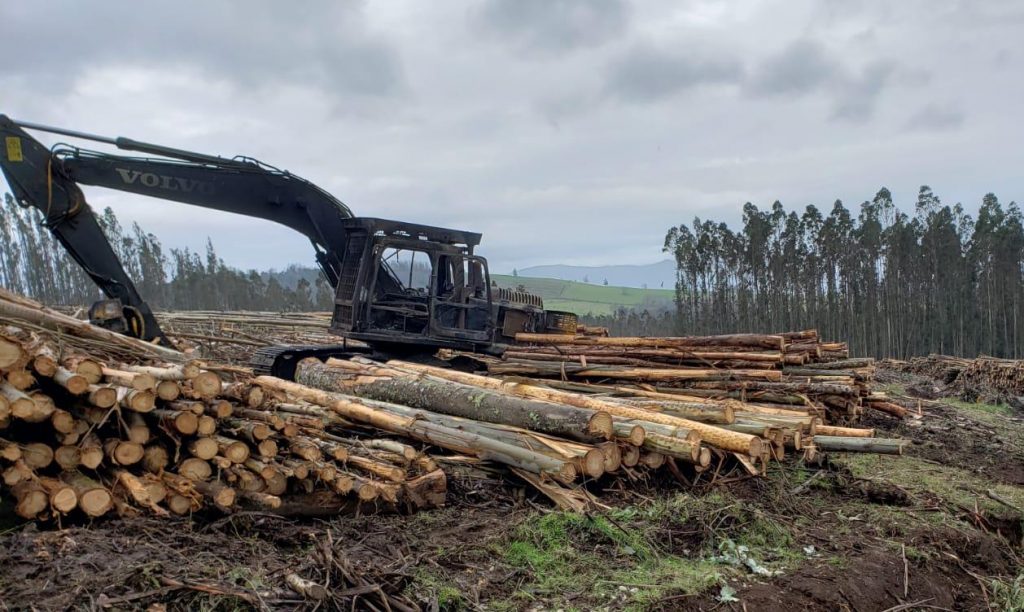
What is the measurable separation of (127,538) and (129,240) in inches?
2598

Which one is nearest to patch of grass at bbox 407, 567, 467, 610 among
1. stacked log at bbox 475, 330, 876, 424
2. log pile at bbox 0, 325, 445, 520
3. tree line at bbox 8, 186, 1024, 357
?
log pile at bbox 0, 325, 445, 520

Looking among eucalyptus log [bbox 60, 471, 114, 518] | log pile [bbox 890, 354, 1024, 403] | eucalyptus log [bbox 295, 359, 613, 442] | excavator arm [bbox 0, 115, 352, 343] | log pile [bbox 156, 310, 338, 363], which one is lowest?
log pile [bbox 890, 354, 1024, 403]

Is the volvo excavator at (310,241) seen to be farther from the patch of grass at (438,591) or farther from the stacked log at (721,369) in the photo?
the patch of grass at (438,591)

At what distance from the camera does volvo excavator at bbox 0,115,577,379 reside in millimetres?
9023

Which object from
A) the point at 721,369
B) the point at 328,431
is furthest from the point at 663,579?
the point at 721,369

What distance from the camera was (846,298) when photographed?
128ft

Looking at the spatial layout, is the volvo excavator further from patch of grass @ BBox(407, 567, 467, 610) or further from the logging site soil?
patch of grass @ BBox(407, 567, 467, 610)

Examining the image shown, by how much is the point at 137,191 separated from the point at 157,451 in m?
Result: 6.13

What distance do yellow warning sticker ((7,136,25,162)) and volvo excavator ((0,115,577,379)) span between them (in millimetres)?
13

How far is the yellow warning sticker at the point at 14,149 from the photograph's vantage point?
28.6 feet

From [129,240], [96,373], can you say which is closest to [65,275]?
[129,240]

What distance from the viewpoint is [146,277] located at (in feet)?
196

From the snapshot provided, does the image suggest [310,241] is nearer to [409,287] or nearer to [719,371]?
[409,287]

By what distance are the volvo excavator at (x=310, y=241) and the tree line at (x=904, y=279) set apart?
33.1 m
